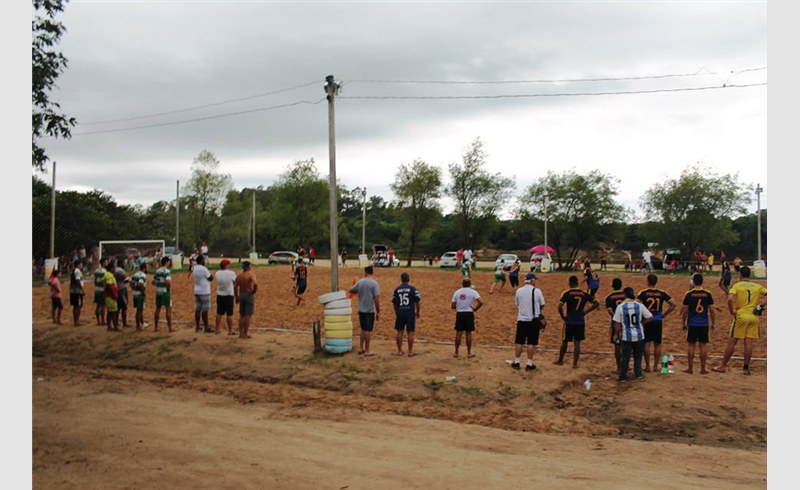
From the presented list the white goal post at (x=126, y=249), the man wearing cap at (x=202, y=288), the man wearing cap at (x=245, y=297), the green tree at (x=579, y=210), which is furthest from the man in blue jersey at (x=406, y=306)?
the green tree at (x=579, y=210)

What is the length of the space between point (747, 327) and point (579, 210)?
43.1 metres

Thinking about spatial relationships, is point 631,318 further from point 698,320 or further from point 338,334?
point 338,334

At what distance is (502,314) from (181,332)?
9841 mm

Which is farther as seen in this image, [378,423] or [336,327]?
[336,327]

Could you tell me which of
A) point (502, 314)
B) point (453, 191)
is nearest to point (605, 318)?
point (502, 314)

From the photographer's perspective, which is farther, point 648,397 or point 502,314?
point 502,314

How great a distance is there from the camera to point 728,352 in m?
11.9

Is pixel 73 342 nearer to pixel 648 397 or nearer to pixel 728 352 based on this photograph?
pixel 648 397

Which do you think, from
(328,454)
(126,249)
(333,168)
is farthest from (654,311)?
(126,249)

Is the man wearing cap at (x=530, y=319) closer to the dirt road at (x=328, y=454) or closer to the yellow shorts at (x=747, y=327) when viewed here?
the dirt road at (x=328, y=454)

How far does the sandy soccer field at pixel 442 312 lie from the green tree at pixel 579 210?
20.1 meters

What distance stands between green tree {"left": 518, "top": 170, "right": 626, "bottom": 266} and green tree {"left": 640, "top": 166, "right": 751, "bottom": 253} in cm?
339

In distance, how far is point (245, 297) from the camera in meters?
15.4

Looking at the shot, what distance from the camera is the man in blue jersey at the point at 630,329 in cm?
1149
